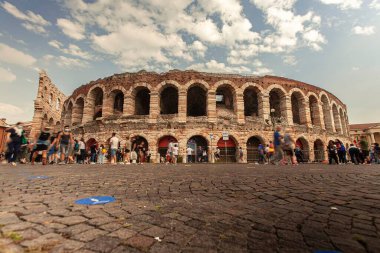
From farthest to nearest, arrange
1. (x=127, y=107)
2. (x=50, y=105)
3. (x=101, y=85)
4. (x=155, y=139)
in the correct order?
1. (x=50, y=105)
2. (x=101, y=85)
3. (x=127, y=107)
4. (x=155, y=139)

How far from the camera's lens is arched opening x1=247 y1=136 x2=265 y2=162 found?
18188mm

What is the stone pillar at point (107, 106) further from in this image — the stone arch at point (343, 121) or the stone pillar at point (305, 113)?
the stone arch at point (343, 121)

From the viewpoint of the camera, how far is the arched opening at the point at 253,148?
18.2 m

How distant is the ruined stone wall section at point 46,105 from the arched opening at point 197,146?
15.0 m

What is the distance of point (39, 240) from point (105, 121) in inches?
714

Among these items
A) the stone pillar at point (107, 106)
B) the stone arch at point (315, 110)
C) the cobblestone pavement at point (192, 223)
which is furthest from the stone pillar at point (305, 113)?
the cobblestone pavement at point (192, 223)

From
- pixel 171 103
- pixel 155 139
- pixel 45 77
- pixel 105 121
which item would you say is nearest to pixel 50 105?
pixel 45 77

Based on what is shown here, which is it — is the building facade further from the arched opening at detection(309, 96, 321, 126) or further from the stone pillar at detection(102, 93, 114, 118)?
the stone pillar at detection(102, 93, 114, 118)

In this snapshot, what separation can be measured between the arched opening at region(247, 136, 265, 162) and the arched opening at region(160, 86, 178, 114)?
378 inches

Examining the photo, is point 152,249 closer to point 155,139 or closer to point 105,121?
point 155,139

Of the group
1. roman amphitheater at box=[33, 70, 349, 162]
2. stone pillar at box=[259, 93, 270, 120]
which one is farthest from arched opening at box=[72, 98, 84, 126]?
stone pillar at box=[259, 93, 270, 120]

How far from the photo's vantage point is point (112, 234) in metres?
1.52

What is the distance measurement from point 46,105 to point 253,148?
Answer: 85.3ft

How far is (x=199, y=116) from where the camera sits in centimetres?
1794
